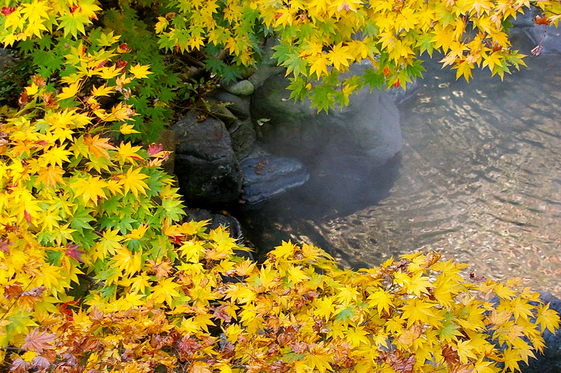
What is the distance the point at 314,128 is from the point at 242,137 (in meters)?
1.36

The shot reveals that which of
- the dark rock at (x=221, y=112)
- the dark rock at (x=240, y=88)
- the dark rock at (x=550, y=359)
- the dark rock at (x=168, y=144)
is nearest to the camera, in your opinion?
the dark rock at (x=550, y=359)

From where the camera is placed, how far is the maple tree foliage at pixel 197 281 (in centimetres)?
188

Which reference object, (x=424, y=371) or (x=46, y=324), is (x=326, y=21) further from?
(x=46, y=324)

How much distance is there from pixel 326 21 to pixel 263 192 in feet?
15.3

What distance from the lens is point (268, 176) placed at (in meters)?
7.26

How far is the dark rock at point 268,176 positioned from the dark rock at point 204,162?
57cm

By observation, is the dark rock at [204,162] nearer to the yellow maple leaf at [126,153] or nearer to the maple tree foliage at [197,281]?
the maple tree foliage at [197,281]

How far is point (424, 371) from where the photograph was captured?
192cm

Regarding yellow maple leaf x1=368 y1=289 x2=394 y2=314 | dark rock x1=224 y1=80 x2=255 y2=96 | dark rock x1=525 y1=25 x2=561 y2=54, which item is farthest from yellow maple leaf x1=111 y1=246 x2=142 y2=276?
dark rock x1=525 y1=25 x2=561 y2=54

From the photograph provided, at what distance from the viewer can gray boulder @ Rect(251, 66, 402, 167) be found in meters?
7.53

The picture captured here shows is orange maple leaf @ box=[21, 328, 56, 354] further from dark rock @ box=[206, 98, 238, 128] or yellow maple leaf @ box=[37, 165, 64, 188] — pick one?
dark rock @ box=[206, 98, 238, 128]

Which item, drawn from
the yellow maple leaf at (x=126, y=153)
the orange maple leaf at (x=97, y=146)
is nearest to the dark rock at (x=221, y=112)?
the yellow maple leaf at (x=126, y=153)

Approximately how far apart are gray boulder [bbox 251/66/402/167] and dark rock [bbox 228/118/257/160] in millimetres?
219

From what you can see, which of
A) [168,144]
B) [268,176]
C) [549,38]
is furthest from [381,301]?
[549,38]
